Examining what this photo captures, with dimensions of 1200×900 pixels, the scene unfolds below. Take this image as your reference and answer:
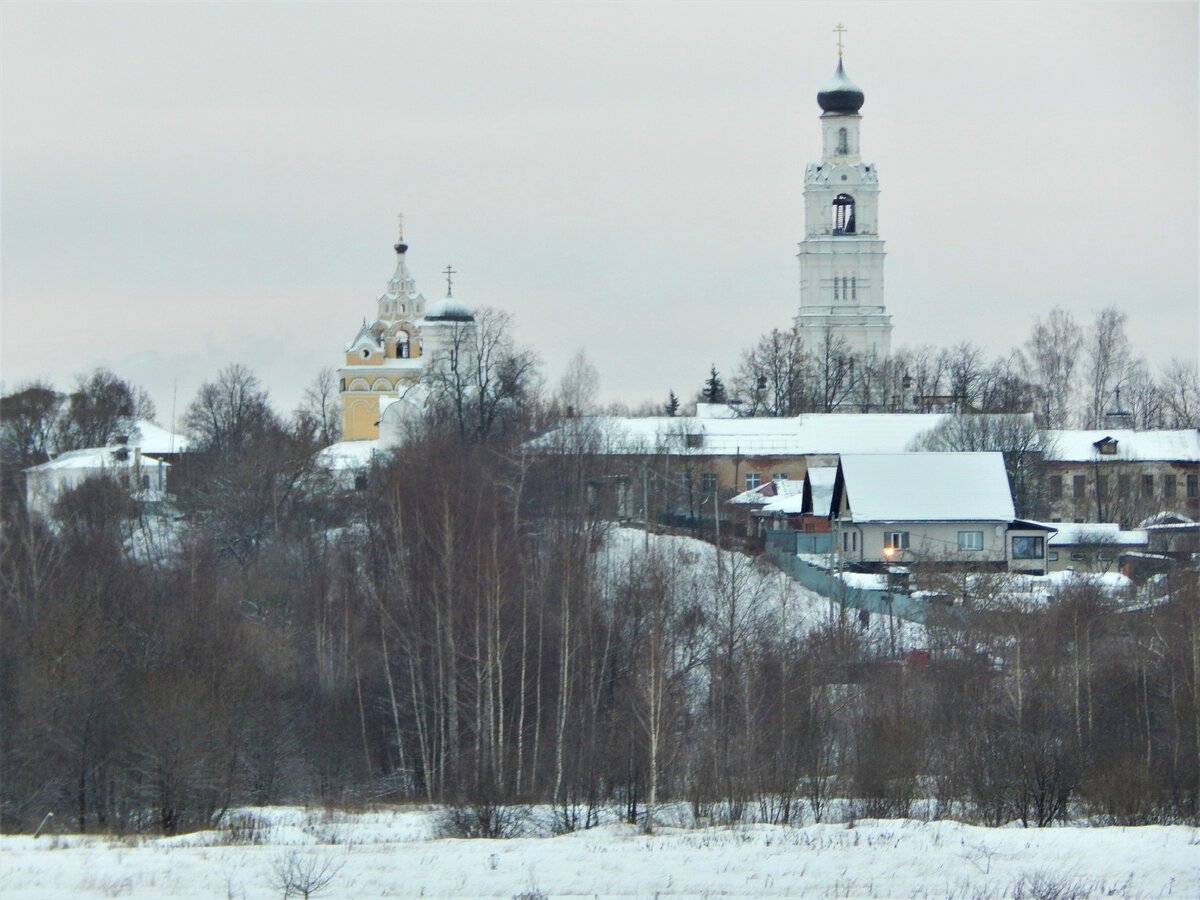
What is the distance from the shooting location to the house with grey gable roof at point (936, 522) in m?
33.8

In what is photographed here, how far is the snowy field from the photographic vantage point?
14.5m

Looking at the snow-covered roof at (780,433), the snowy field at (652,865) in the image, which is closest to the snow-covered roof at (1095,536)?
the snow-covered roof at (780,433)

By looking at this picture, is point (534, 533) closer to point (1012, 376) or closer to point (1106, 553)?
point (1106, 553)

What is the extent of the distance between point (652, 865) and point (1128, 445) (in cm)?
3151

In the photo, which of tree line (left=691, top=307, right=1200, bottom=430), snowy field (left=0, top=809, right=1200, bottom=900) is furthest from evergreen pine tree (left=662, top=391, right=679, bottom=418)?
snowy field (left=0, top=809, right=1200, bottom=900)

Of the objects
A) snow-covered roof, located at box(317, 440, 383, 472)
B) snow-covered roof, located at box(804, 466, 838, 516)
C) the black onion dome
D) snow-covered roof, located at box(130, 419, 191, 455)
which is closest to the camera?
snow-covered roof, located at box(804, 466, 838, 516)

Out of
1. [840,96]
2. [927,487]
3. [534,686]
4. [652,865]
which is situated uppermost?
[840,96]

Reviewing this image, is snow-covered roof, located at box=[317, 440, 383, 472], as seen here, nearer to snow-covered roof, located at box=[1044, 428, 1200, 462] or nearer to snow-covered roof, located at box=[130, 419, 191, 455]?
snow-covered roof, located at box=[130, 419, 191, 455]

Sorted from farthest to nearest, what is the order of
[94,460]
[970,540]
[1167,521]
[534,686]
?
[94,460], [1167,521], [970,540], [534,686]

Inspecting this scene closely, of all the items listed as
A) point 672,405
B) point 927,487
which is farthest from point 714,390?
point 927,487

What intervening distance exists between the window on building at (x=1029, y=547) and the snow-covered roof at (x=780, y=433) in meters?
10.9

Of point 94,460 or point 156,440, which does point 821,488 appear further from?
point 156,440

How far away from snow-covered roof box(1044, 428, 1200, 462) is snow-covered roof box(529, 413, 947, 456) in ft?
10.0

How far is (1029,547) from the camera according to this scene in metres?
33.9
